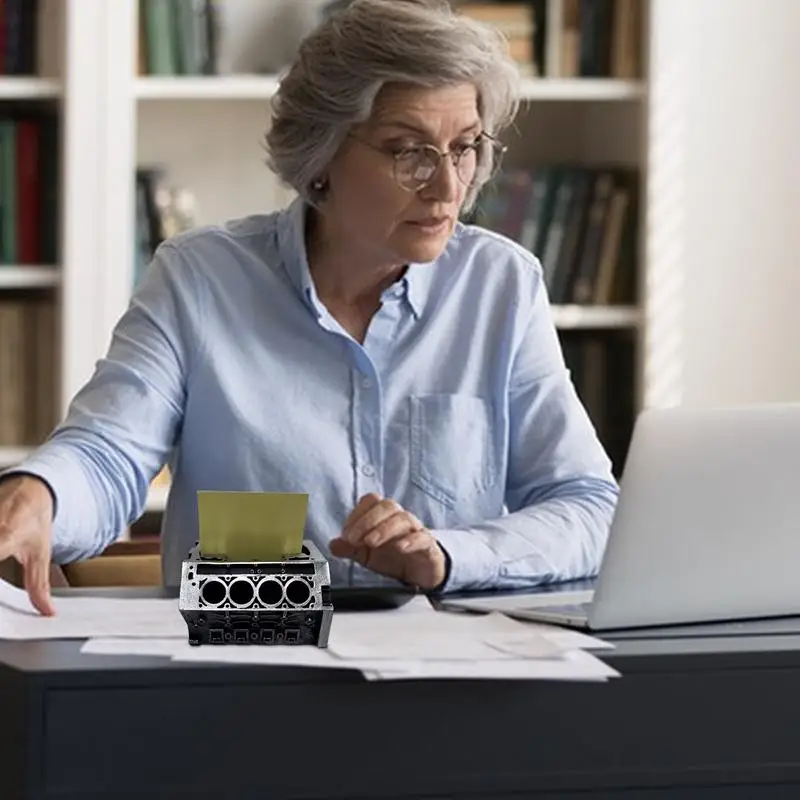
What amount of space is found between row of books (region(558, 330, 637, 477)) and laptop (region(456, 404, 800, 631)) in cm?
200

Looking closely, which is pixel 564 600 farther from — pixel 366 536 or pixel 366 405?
pixel 366 405

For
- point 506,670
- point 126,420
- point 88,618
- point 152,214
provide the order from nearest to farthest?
point 506,670 → point 88,618 → point 126,420 → point 152,214

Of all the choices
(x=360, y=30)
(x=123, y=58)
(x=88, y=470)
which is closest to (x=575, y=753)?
(x=88, y=470)

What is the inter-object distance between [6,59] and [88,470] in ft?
5.31

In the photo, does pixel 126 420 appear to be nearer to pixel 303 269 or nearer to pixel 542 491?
pixel 303 269

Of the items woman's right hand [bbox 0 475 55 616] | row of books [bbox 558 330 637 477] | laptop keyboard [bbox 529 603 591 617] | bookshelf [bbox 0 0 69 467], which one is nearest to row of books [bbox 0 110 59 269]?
bookshelf [bbox 0 0 69 467]


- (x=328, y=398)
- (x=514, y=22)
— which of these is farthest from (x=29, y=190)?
(x=328, y=398)

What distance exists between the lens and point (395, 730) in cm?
140

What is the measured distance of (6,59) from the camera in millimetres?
3398

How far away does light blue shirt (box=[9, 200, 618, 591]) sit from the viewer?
210 cm

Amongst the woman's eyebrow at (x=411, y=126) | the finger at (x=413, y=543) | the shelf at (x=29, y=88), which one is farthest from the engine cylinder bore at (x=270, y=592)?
the shelf at (x=29, y=88)

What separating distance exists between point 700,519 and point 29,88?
2.13m

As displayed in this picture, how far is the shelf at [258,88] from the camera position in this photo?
341 centimetres

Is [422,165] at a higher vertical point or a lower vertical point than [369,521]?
higher
